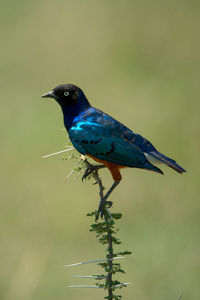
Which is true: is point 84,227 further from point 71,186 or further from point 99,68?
point 99,68

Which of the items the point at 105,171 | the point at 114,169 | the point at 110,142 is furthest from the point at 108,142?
the point at 105,171

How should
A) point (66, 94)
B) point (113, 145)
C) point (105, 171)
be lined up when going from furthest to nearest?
point (105, 171), point (66, 94), point (113, 145)

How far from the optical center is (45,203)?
11242 mm

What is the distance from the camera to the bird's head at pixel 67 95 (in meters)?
6.68

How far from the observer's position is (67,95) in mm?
6730

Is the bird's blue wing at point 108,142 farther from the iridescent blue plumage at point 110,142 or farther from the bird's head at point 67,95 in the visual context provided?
the bird's head at point 67,95

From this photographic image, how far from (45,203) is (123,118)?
10.3 ft

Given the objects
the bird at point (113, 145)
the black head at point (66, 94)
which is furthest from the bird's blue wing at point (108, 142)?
the black head at point (66, 94)

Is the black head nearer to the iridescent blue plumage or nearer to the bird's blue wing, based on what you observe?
the iridescent blue plumage

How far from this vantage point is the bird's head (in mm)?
6676

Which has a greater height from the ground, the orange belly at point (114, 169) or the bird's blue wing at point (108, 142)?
the bird's blue wing at point (108, 142)

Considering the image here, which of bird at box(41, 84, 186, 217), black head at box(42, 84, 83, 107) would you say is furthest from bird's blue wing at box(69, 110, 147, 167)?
black head at box(42, 84, 83, 107)

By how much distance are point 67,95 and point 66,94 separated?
1cm

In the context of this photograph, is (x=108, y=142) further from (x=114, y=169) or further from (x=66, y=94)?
(x=66, y=94)
